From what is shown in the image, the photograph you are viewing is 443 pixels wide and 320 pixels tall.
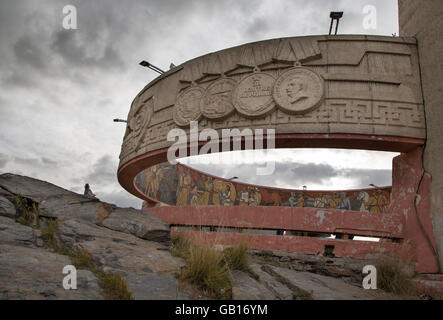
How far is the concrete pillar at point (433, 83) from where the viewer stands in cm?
588

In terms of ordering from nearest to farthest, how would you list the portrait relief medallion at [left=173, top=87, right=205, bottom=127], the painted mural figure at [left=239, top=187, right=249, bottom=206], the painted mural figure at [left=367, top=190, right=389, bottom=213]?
the portrait relief medallion at [left=173, top=87, right=205, bottom=127]
the painted mural figure at [left=367, top=190, right=389, bottom=213]
the painted mural figure at [left=239, top=187, right=249, bottom=206]

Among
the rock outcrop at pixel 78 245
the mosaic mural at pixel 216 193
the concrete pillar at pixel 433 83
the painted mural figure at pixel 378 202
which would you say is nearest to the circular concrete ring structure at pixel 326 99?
the concrete pillar at pixel 433 83

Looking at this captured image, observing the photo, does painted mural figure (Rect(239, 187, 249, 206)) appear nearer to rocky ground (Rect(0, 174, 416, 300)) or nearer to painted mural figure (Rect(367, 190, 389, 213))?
painted mural figure (Rect(367, 190, 389, 213))

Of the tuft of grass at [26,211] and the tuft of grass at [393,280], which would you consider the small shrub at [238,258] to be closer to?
the tuft of grass at [393,280]

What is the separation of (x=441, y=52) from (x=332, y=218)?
12.6 feet

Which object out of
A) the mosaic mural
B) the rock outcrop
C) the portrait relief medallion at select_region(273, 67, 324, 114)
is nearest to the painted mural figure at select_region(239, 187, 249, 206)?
the mosaic mural

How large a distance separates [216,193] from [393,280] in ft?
45.0

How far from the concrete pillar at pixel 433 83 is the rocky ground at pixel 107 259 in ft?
5.92

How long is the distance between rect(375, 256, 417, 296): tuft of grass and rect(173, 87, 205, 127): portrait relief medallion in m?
4.83

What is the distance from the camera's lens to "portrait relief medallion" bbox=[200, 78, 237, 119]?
7367 mm

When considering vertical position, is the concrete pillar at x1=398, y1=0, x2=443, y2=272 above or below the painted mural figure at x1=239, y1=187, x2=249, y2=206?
above

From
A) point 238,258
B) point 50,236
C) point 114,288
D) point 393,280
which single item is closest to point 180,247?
point 238,258

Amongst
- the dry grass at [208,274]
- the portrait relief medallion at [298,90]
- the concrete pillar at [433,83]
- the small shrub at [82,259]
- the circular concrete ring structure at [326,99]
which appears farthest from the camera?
the portrait relief medallion at [298,90]
